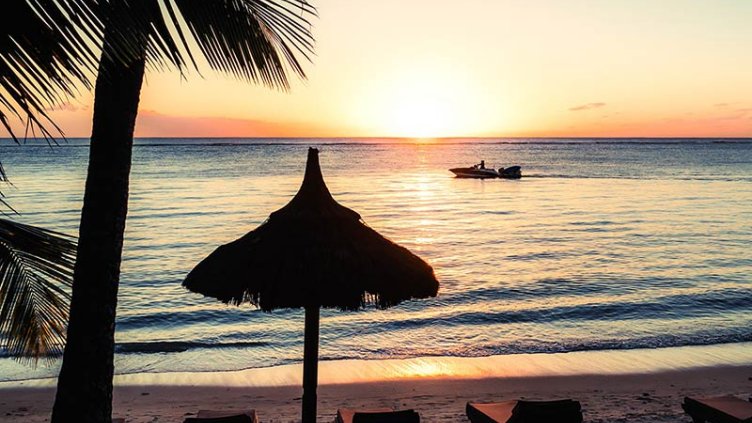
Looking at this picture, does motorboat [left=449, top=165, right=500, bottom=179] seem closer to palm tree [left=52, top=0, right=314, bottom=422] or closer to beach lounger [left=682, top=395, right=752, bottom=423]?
beach lounger [left=682, top=395, right=752, bottom=423]

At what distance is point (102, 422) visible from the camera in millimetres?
3869

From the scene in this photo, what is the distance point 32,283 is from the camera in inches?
153

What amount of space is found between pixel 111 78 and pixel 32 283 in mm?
1339

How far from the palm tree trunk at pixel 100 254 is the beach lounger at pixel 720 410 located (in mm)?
6150

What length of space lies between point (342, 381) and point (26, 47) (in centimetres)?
983

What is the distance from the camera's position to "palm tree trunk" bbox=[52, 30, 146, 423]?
354 centimetres

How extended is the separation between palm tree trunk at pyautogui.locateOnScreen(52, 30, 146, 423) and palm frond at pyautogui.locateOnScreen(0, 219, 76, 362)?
17 centimetres

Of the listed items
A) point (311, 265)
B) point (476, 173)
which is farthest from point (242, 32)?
point (476, 173)

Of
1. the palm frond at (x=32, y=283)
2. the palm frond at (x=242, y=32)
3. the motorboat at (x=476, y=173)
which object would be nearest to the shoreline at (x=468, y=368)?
the palm frond at (x=32, y=283)

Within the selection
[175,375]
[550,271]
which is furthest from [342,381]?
[550,271]

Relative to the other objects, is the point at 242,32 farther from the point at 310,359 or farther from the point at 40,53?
the point at 310,359

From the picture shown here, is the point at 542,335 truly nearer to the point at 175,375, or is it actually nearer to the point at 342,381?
the point at 342,381

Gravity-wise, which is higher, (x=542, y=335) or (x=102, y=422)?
(x=102, y=422)

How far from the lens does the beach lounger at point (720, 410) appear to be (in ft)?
22.6
